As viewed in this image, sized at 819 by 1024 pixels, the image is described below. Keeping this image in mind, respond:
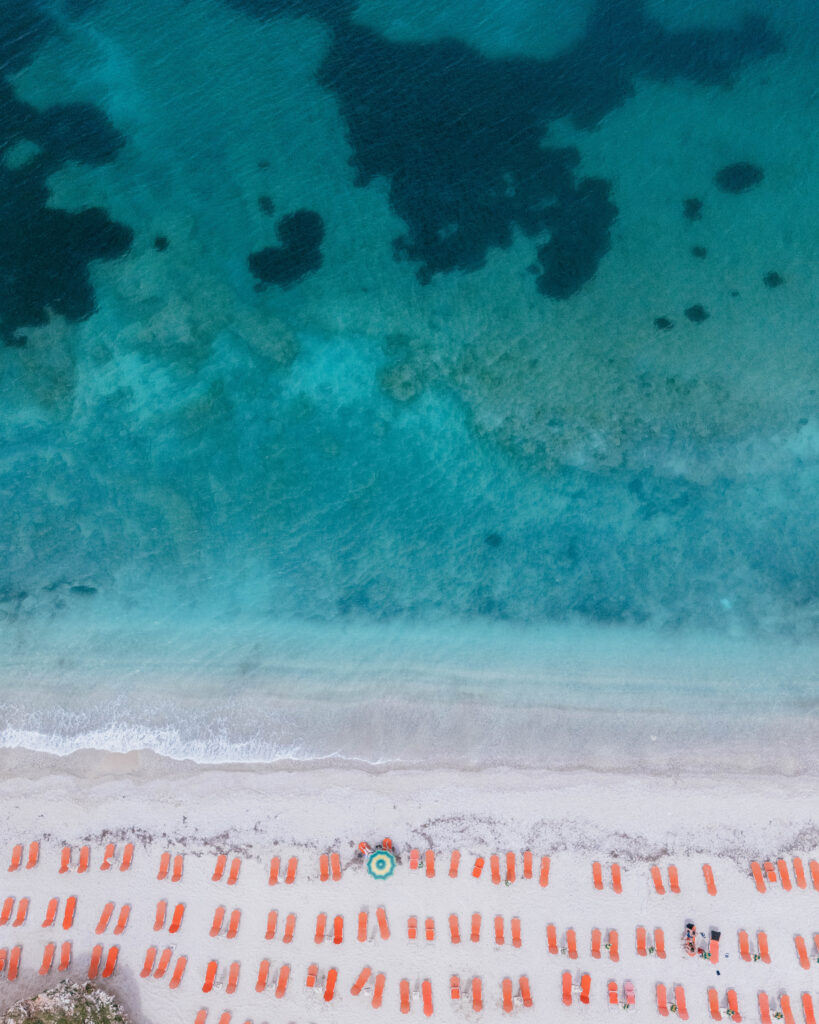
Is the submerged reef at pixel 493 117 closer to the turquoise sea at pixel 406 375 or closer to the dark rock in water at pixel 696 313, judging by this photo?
the turquoise sea at pixel 406 375

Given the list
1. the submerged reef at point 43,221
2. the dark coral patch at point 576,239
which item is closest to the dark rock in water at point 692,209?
the dark coral patch at point 576,239

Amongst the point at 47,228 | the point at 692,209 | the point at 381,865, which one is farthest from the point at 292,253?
the point at 381,865

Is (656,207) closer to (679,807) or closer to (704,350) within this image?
(704,350)

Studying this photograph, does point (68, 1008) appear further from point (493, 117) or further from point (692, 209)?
point (692, 209)

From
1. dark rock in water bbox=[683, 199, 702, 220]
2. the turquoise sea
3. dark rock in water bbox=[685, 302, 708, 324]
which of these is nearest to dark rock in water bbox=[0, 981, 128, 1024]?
the turquoise sea

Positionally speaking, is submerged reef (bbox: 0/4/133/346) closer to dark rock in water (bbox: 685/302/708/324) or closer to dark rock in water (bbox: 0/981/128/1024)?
dark rock in water (bbox: 0/981/128/1024)

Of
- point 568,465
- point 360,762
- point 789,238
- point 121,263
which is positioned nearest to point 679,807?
point 360,762
